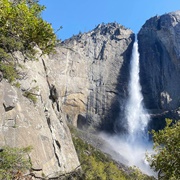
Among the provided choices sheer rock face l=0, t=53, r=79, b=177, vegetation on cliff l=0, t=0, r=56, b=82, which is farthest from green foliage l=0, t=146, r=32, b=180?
vegetation on cliff l=0, t=0, r=56, b=82

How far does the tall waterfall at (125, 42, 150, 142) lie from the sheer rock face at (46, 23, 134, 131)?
7.53 feet

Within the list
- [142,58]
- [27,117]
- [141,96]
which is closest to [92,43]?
[142,58]

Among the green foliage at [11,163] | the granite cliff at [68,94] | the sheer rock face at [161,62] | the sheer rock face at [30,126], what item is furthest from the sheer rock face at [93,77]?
the green foliage at [11,163]

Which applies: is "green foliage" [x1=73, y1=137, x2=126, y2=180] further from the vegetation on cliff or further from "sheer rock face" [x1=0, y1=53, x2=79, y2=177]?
the vegetation on cliff

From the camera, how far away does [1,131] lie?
9562 millimetres

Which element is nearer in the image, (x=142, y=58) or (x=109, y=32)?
(x=142, y=58)

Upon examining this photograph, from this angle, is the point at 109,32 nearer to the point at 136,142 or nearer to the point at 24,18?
the point at 136,142

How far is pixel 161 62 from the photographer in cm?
8119

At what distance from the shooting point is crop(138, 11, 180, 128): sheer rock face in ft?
242

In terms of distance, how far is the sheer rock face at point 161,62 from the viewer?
7375cm

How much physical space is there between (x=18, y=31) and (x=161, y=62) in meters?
74.5

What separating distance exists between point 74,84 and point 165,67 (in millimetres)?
26757

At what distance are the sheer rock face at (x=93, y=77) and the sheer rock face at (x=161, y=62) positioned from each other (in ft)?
18.7

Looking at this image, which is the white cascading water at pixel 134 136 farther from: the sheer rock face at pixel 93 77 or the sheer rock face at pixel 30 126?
the sheer rock face at pixel 30 126
